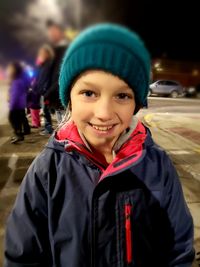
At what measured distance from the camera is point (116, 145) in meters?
1.29

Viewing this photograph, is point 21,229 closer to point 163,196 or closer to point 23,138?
point 163,196

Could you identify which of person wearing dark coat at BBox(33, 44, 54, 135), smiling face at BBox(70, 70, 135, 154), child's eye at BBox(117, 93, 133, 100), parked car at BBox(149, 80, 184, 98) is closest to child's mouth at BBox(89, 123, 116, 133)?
smiling face at BBox(70, 70, 135, 154)

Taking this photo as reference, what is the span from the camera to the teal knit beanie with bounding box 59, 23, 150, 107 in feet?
3.87

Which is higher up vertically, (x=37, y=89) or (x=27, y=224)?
(x=37, y=89)

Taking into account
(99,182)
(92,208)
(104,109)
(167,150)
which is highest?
(104,109)

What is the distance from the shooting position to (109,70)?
3.82 feet

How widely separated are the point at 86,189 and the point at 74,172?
0.08 meters

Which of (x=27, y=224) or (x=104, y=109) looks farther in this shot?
(x=27, y=224)

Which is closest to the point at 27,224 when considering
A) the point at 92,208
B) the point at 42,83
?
the point at 92,208

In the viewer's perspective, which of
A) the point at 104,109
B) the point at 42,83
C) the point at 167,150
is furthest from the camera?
the point at 167,150

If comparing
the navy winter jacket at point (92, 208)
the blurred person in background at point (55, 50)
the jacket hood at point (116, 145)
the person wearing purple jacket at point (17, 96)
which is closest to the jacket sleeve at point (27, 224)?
the navy winter jacket at point (92, 208)

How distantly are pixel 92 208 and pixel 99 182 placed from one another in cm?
11

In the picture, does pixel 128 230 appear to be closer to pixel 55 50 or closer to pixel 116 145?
pixel 116 145

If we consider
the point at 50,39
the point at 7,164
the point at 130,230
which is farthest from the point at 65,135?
the point at 7,164
